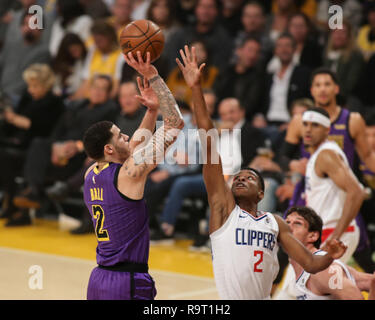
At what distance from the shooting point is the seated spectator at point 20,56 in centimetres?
1203

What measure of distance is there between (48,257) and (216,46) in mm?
4403

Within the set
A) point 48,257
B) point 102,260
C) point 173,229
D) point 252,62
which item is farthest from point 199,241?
point 102,260

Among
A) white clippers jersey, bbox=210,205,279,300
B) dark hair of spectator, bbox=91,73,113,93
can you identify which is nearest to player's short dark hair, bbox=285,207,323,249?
white clippers jersey, bbox=210,205,279,300

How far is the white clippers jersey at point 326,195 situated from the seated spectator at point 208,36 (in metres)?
5.01

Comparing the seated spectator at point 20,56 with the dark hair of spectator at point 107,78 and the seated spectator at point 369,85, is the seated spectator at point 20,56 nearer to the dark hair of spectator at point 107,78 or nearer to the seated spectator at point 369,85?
the dark hair of spectator at point 107,78

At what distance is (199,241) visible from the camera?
9.22 meters

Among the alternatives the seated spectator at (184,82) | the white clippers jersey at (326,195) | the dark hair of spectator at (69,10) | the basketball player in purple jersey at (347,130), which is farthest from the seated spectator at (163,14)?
the white clippers jersey at (326,195)

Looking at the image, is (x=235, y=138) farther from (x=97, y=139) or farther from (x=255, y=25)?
(x=97, y=139)

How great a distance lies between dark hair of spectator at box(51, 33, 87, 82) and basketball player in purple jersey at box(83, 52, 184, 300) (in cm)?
720

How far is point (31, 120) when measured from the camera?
10.8 m

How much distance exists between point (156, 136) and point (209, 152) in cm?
40

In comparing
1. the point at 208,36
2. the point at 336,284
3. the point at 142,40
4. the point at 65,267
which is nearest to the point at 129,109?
the point at 208,36

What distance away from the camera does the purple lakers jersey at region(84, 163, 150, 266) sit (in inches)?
179
